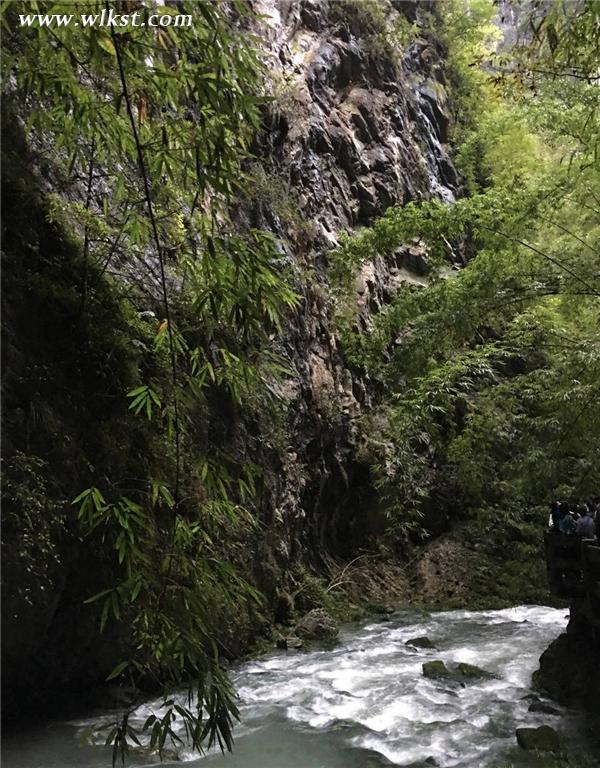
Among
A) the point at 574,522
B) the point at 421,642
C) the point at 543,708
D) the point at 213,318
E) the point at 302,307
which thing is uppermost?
the point at 302,307

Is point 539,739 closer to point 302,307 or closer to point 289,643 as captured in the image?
point 289,643

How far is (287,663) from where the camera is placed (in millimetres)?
7141

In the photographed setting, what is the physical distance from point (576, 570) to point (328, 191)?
9096 mm

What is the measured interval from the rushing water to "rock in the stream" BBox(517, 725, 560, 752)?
0.35 feet

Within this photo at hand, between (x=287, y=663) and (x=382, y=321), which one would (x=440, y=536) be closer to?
(x=382, y=321)

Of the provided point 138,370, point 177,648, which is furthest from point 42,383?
point 177,648

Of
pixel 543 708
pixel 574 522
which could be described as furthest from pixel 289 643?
pixel 574 522

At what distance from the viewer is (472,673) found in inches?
268

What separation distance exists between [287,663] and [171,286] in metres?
4.53

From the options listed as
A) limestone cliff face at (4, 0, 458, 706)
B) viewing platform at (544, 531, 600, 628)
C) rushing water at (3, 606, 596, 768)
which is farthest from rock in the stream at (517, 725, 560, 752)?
limestone cliff face at (4, 0, 458, 706)

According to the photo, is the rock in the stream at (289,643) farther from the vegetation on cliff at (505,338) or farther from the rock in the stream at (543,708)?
the vegetation on cliff at (505,338)

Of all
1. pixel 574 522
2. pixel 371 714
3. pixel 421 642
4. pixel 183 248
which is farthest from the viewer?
pixel 421 642

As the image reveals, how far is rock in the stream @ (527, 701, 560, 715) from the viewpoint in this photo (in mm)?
5770

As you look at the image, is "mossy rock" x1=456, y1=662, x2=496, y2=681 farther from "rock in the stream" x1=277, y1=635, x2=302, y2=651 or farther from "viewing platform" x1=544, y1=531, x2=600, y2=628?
"rock in the stream" x1=277, y1=635, x2=302, y2=651
